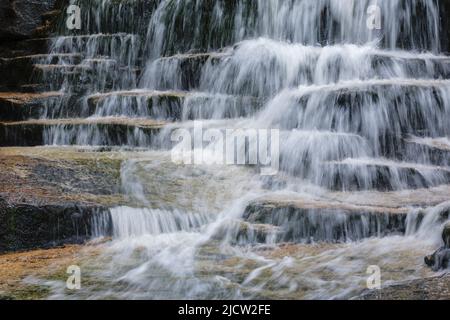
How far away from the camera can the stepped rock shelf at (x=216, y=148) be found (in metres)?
6.35

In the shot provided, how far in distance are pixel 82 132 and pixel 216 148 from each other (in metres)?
2.24

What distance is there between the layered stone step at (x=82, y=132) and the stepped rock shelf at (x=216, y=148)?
0.02 meters

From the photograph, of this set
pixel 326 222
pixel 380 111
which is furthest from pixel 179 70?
pixel 326 222

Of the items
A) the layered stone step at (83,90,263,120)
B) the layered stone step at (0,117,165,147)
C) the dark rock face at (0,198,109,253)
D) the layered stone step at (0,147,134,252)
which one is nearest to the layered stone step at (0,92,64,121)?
the layered stone step at (0,117,165,147)

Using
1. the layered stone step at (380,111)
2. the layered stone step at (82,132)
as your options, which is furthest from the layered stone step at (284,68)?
the layered stone step at (82,132)

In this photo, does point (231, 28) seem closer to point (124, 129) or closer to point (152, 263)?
point (124, 129)

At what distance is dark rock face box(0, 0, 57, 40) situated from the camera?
44.9 feet

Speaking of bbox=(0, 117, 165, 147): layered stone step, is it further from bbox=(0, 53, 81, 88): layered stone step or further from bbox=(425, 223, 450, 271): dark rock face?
bbox=(425, 223, 450, 271): dark rock face

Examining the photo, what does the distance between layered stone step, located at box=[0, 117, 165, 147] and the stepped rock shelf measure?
23mm

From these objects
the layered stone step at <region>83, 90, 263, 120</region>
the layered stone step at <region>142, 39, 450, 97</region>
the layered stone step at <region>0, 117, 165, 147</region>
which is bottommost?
the layered stone step at <region>0, 117, 165, 147</region>

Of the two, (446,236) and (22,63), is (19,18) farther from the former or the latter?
(446,236)

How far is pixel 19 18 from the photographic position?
13891 millimetres

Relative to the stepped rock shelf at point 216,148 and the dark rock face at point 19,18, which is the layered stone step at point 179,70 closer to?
the stepped rock shelf at point 216,148

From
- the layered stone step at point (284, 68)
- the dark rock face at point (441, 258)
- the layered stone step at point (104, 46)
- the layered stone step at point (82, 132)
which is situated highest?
the layered stone step at point (104, 46)
